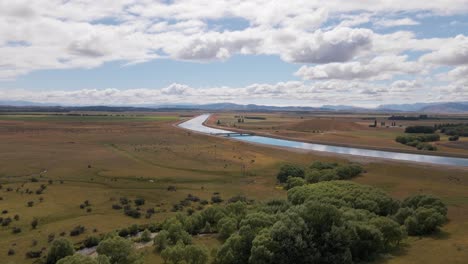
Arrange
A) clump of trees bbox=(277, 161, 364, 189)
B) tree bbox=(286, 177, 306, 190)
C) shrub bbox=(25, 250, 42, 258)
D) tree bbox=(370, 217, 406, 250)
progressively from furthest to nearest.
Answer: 1. clump of trees bbox=(277, 161, 364, 189)
2. tree bbox=(286, 177, 306, 190)
3. tree bbox=(370, 217, 406, 250)
4. shrub bbox=(25, 250, 42, 258)

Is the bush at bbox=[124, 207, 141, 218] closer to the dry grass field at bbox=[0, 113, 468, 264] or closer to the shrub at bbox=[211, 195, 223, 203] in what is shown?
the dry grass field at bbox=[0, 113, 468, 264]

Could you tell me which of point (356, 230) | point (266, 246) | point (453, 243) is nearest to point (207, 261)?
point (266, 246)

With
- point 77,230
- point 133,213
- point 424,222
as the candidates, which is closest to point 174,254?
point 77,230

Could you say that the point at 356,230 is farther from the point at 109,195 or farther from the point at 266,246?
the point at 109,195

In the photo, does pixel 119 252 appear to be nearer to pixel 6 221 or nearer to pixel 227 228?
pixel 227 228

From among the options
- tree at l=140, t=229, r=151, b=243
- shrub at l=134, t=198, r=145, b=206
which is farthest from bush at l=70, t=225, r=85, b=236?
shrub at l=134, t=198, r=145, b=206
